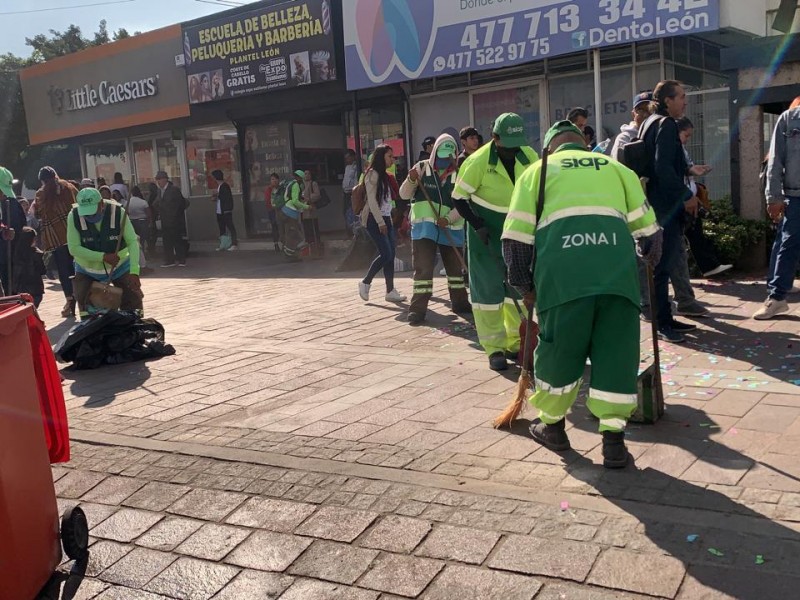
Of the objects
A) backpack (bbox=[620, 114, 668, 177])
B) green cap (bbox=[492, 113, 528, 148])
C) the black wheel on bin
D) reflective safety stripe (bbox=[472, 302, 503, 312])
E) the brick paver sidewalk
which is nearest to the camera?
the brick paver sidewalk

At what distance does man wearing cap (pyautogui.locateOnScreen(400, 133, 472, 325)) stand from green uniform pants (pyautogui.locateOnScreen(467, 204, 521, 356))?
6.37 feet

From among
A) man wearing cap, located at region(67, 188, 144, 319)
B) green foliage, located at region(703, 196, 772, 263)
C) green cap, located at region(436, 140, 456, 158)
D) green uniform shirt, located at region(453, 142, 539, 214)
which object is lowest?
green foliage, located at region(703, 196, 772, 263)

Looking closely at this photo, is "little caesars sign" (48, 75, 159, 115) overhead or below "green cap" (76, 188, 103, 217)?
overhead

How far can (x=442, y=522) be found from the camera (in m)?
3.70

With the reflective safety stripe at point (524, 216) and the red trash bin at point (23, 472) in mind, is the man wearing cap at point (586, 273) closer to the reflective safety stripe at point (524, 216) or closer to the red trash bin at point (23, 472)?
the reflective safety stripe at point (524, 216)

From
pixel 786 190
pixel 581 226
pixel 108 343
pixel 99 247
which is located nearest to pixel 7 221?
pixel 99 247

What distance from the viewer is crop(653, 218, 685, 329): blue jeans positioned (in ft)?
21.5

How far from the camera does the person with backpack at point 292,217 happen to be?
Result: 608 inches

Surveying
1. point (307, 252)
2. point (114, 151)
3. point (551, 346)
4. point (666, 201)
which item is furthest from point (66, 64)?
point (551, 346)

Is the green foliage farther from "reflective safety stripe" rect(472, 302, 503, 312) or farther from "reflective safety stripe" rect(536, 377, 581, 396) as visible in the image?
"reflective safety stripe" rect(536, 377, 581, 396)

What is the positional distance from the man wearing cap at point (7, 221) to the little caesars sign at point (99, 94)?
35.8 ft

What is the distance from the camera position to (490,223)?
20.4 feet

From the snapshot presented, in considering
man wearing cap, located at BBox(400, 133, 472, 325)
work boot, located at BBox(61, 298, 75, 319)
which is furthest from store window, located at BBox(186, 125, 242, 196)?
man wearing cap, located at BBox(400, 133, 472, 325)

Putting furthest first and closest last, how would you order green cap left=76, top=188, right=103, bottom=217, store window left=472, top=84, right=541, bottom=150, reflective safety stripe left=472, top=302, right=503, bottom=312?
store window left=472, top=84, right=541, bottom=150 < green cap left=76, top=188, right=103, bottom=217 < reflective safety stripe left=472, top=302, right=503, bottom=312
